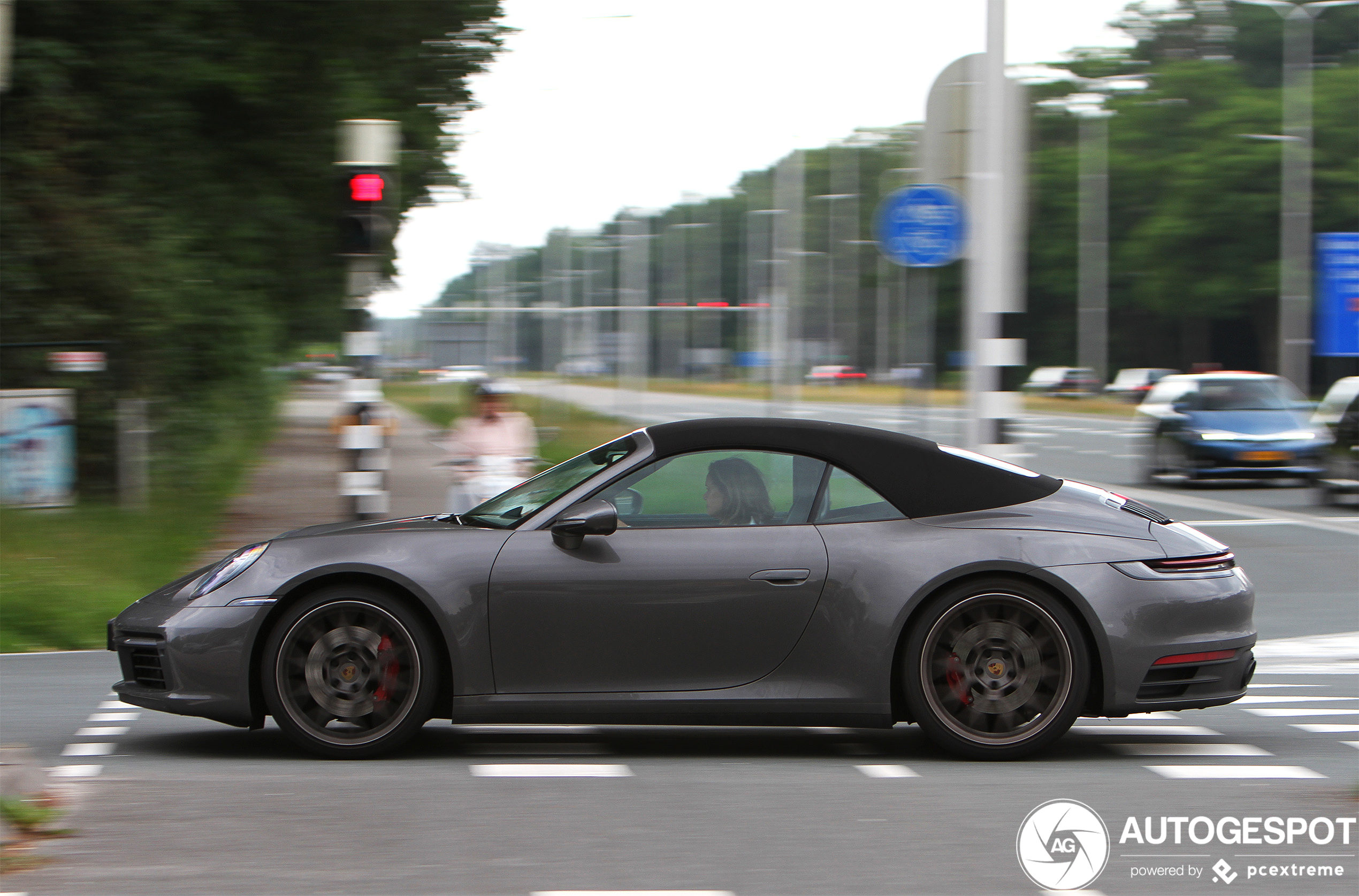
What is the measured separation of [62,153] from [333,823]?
40.1 feet

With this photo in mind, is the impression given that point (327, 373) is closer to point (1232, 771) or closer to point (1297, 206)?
point (1297, 206)

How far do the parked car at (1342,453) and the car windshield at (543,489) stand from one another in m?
13.5

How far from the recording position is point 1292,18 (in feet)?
119

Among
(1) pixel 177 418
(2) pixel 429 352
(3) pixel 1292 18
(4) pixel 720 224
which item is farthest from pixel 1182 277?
(1) pixel 177 418

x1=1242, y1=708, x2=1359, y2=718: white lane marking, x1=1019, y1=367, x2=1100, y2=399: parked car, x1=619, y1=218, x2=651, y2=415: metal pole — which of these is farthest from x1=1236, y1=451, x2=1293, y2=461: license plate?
x1=1019, y1=367, x2=1100, y2=399: parked car

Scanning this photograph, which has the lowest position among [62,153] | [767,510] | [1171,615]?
[1171,615]

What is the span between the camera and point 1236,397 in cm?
2094

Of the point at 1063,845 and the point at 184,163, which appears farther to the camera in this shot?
the point at 184,163

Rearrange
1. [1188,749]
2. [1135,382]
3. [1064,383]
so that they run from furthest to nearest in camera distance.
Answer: [1064,383] → [1135,382] → [1188,749]

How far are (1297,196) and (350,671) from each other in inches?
1693

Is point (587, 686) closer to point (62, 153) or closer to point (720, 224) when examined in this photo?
point (62, 153)

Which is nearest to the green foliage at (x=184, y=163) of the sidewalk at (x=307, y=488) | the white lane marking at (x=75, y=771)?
the sidewalk at (x=307, y=488)

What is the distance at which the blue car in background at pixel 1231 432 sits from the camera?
2027 cm

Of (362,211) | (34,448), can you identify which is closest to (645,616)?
(362,211)
